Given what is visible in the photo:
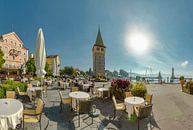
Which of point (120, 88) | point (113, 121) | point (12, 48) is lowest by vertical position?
point (113, 121)

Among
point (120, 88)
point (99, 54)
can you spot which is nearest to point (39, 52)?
point (120, 88)

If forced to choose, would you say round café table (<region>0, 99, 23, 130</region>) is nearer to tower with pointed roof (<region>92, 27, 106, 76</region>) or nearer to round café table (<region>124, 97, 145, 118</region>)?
round café table (<region>124, 97, 145, 118</region>)

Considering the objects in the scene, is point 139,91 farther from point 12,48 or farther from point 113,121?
point 12,48

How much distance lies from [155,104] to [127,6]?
22.3 ft

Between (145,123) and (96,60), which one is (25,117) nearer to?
(145,123)

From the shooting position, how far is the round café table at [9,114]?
4946 millimetres

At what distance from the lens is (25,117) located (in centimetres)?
598

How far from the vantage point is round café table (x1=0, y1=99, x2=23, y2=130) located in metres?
4.95

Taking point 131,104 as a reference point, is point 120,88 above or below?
above

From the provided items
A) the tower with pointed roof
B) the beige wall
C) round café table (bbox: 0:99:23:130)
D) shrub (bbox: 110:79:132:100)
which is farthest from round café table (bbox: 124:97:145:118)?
the tower with pointed roof

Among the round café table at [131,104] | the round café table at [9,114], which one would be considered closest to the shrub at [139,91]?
the round café table at [131,104]

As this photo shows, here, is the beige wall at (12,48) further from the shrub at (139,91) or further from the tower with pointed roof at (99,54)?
the shrub at (139,91)

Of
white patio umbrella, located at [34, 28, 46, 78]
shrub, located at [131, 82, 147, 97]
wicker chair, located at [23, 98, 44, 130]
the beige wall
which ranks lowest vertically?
wicker chair, located at [23, 98, 44, 130]

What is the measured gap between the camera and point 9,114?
199 inches
